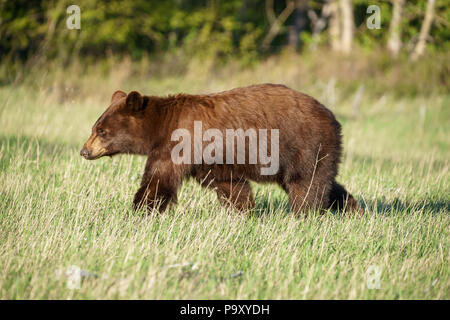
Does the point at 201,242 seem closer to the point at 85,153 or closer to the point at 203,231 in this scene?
the point at 203,231

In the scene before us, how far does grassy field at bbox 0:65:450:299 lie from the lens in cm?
364

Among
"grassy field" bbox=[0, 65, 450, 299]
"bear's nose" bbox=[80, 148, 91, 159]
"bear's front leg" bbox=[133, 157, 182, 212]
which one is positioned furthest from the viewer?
"bear's nose" bbox=[80, 148, 91, 159]

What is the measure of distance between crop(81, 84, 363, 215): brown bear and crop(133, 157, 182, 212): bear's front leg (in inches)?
0.9

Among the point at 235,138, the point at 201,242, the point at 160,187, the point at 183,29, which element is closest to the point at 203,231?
the point at 201,242

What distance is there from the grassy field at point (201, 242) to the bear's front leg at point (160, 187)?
128 mm

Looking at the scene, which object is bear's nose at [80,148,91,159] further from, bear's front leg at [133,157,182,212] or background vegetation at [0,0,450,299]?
bear's front leg at [133,157,182,212]

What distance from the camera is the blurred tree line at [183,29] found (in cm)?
1801

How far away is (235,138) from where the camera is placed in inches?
204

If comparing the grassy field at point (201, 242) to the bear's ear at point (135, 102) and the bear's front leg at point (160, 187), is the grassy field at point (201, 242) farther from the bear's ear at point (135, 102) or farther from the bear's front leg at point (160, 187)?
the bear's ear at point (135, 102)

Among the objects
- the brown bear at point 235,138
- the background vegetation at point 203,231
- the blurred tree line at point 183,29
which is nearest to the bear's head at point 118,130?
the brown bear at point 235,138

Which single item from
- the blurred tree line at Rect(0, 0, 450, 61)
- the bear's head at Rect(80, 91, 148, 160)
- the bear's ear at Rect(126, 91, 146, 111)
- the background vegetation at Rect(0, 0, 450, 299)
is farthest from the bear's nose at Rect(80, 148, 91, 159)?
the blurred tree line at Rect(0, 0, 450, 61)

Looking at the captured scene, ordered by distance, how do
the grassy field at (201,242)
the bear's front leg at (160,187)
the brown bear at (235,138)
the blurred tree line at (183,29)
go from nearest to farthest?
the grassy field at (201,242)
the bear's front leg at (160,187)
the brown bear at (235,138)
the blurred tree line at (183,29)

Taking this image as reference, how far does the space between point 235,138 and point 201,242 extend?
3.86 feet

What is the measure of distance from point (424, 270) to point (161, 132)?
8.23 feet
